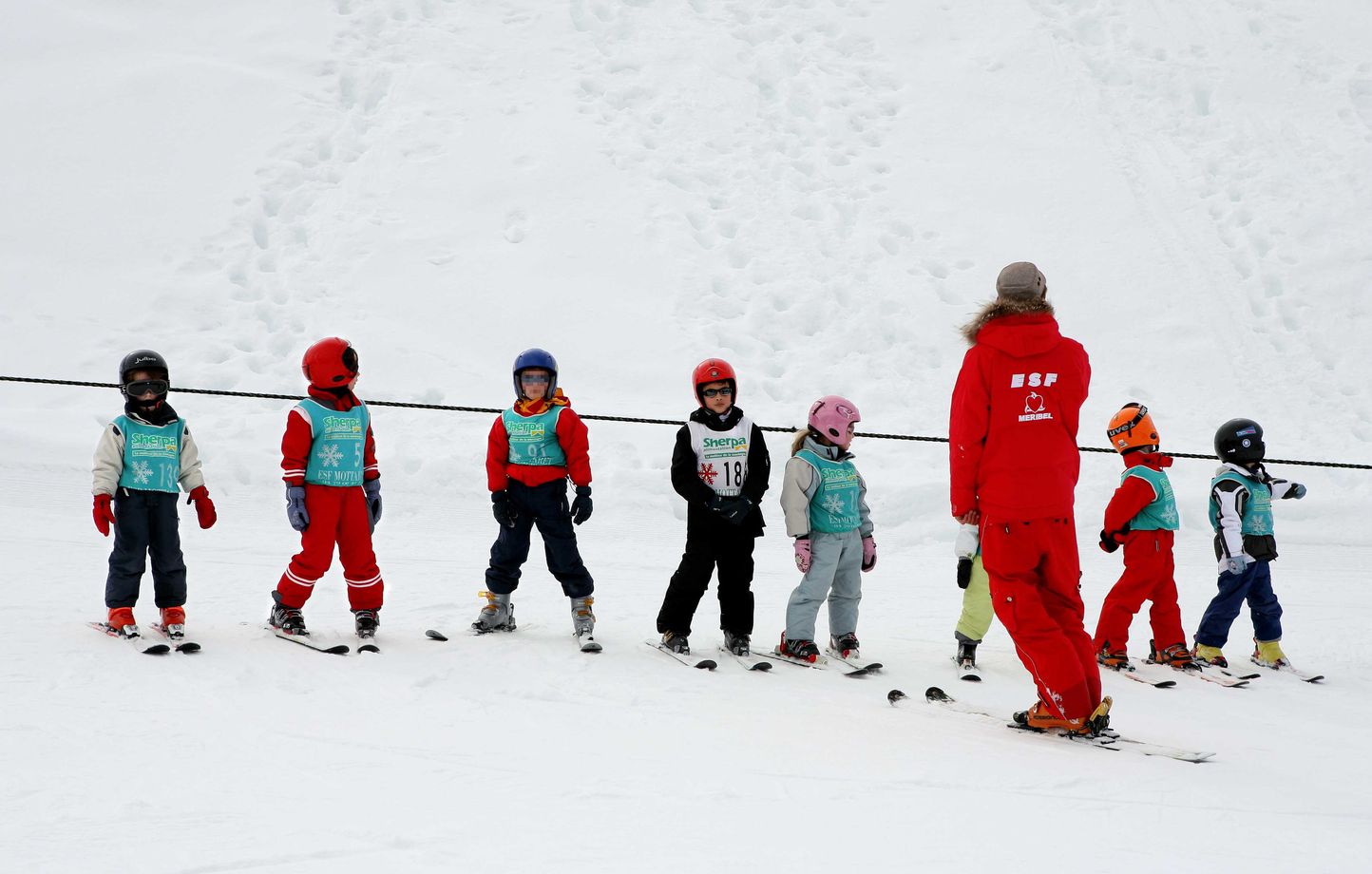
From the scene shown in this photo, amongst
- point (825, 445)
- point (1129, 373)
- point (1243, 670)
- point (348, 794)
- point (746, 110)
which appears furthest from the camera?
point (746, 110)

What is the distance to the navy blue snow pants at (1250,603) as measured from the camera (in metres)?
7.11

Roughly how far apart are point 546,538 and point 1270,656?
4.74 metres

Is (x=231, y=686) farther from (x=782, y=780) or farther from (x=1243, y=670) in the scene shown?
(x=1243, y=670)

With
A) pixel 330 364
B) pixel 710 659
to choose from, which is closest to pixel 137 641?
pixel 330 364

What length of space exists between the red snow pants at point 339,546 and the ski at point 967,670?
3348 mm

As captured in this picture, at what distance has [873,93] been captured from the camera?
53.9ft

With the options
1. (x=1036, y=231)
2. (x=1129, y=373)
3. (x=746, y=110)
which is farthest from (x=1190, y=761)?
(x=746, y=110)

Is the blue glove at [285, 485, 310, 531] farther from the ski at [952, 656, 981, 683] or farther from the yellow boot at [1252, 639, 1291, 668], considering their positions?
the yellow boot at [1252, 639, 1291, 668]

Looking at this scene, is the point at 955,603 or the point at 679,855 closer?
the point at 679,855

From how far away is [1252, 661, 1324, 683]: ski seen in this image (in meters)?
6.85

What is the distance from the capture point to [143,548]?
19.2 feet

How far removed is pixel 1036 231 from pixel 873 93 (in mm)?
3674

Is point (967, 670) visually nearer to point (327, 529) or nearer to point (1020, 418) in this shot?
point (1020, 418)

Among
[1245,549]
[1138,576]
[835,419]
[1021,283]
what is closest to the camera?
[1021,283]
